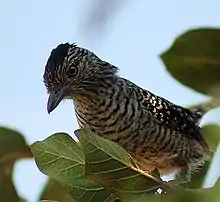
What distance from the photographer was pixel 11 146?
92.4 inches

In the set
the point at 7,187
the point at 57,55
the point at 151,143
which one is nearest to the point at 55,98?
the point at 57,55

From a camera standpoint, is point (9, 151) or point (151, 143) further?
point (151, 143)

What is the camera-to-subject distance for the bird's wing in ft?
11.5

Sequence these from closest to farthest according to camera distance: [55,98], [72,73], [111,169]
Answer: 1. [111,169]
2. [55,98]
3. [72,73]

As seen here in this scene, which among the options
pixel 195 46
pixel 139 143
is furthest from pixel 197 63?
pixel 139 143

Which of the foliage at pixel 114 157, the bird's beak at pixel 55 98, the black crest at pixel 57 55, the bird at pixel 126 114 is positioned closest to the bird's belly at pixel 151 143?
the bird at pixel 126 114

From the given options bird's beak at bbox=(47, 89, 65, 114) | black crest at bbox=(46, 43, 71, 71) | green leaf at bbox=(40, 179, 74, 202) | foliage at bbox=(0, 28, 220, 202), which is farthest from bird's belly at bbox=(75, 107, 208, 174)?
foliage at bbox=(0, 28, 220, 202)

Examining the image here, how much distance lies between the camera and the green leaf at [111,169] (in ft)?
4.62

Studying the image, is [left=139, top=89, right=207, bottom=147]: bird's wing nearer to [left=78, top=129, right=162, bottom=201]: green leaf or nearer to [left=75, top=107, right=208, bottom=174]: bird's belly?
[left=75, top=107, right=208, bottom=174]: bird's belly

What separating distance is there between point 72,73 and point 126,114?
49 centimetres

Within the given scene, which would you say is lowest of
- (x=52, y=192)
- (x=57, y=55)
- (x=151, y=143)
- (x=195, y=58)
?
(x=151, y=143)

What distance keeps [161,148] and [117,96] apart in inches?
15.6

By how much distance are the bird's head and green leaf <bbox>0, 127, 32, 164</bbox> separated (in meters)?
0.57

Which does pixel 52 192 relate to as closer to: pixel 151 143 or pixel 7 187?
pixel 7 187
